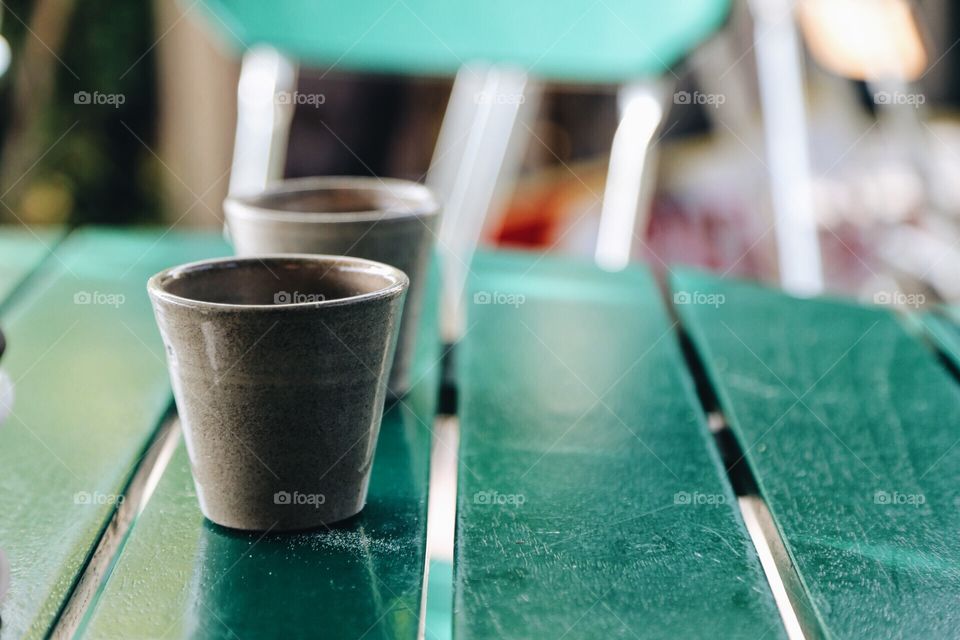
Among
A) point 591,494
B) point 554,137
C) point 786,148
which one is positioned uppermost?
point 591,494

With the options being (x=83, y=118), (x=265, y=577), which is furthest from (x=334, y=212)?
(x=83, y=118)

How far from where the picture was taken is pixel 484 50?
1339 mm

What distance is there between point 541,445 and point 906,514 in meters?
0.15

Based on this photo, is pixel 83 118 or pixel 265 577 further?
pixel 83 118

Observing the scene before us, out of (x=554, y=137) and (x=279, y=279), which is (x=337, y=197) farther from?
(x=554, y=137)

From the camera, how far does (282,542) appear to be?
374 millimetres

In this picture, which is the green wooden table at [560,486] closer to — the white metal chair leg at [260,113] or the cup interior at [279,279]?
the cup interior at [279,279]

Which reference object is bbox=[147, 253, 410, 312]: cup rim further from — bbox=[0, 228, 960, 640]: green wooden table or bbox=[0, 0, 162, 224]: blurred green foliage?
bbox=[0, 0, 162, 224]: blurred green foliage

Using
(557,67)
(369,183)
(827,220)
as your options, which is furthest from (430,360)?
(827,220)

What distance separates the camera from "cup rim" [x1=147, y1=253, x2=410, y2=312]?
0.35 m

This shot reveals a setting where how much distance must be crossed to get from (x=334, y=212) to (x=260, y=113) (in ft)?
2.75

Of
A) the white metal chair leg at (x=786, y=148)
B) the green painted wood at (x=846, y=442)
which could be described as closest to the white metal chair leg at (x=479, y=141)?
the white metal chair leg at (x=786, y=148)

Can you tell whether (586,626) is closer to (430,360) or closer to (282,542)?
(282,542)

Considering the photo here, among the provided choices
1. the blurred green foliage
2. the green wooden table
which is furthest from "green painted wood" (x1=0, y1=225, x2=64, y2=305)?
the blurred green foliage
